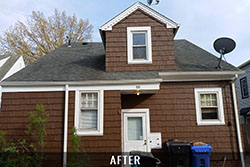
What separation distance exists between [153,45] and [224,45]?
2522 millimetres

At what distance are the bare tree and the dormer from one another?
10698 millimetres

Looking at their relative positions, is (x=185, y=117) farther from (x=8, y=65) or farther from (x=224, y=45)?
(x=8, y=65)

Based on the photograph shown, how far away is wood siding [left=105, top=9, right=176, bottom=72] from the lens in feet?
23.6

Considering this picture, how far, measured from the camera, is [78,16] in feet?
61.9

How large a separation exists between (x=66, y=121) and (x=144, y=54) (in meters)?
3.52

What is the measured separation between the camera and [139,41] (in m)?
7.53

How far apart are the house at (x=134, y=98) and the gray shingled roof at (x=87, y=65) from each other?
4 centimetres

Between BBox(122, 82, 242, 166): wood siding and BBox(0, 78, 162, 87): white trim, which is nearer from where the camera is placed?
BBox(0, 78, 162, 87): white trim

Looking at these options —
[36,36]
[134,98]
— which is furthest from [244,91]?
[36,36]

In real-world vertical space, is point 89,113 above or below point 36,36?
below

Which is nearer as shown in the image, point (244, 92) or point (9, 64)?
point (244, 92)

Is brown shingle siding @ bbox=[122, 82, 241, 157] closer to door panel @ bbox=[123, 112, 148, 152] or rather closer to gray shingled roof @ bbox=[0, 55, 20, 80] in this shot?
door panel @ bbox=[123, 112, 148, 152]

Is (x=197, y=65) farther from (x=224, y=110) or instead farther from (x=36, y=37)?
(x=36, y=37)

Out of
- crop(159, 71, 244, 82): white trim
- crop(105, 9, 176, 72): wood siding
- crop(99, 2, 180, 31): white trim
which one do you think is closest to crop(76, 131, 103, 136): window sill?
crop(105, 9, 176, 72): wood siding
